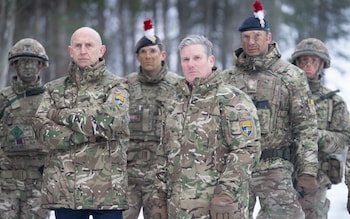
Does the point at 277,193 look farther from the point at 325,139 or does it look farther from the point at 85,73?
the point at 85,73

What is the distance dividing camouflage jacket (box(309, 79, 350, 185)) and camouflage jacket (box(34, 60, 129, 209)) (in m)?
2.92

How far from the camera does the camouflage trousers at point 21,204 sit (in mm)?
7274

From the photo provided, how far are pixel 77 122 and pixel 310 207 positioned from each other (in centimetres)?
331

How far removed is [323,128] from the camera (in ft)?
25.5

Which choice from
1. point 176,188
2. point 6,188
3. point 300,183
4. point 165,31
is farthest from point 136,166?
point 165,31

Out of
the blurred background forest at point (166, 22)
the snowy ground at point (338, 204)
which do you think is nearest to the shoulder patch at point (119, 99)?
the snowy ground at point (338, 204)

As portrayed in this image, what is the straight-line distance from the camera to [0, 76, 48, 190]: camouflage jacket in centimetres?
735

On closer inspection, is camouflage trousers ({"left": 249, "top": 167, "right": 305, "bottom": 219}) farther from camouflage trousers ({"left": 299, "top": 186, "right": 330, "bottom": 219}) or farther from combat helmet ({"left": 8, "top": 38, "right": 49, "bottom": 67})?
combat helmet ({"left": 8, "top": 38, "right": 49, "bottom": 67})

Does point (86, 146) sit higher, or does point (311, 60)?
point (311, 60)

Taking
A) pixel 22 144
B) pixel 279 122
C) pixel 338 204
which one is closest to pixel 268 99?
pixel 279 122

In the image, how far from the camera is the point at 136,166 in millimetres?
7410

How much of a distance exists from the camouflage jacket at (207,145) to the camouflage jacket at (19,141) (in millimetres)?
2792

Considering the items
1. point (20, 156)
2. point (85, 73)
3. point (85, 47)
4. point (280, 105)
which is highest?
point (85, 47)

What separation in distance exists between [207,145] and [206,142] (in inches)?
0.9
